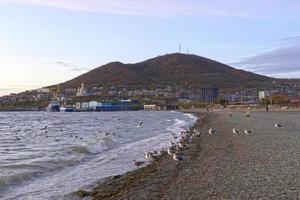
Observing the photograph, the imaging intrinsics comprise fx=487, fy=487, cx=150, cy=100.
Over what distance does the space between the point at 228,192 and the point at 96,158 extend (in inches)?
525

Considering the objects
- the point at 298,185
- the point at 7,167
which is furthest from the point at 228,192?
the point at 7,167

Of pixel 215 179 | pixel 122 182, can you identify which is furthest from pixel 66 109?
pixel 215 179

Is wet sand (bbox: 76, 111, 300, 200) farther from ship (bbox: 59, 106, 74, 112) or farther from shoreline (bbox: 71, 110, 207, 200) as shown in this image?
ship (bbox: 59, 106, 74, 112)

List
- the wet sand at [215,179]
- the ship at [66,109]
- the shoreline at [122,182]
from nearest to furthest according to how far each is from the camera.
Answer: the wet sand at [215,179] < the shoreline at [122,182] < the ship at [66,109]

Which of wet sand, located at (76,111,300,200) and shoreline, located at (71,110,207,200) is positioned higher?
wet sand, located at (76,111,300,200)

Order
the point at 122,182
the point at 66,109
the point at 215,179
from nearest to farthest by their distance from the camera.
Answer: the point at 215,179
the point at 122,182
the point at 66,109

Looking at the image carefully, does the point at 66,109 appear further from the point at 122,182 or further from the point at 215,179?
the point at 215,179

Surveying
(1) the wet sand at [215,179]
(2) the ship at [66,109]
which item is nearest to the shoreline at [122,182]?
(1) the wet sand at [215,179]

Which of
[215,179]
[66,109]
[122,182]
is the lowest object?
[66,109]

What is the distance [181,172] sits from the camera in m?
16.0

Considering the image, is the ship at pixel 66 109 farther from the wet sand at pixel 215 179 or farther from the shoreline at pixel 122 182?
the shoreline at pixel 122 182

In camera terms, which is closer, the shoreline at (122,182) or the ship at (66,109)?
the shoreline at (122,182)

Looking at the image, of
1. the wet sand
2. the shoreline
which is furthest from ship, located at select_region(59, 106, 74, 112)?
the shoreline

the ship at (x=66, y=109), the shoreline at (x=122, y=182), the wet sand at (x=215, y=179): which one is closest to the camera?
the wet sand at (x=215, y=179)
